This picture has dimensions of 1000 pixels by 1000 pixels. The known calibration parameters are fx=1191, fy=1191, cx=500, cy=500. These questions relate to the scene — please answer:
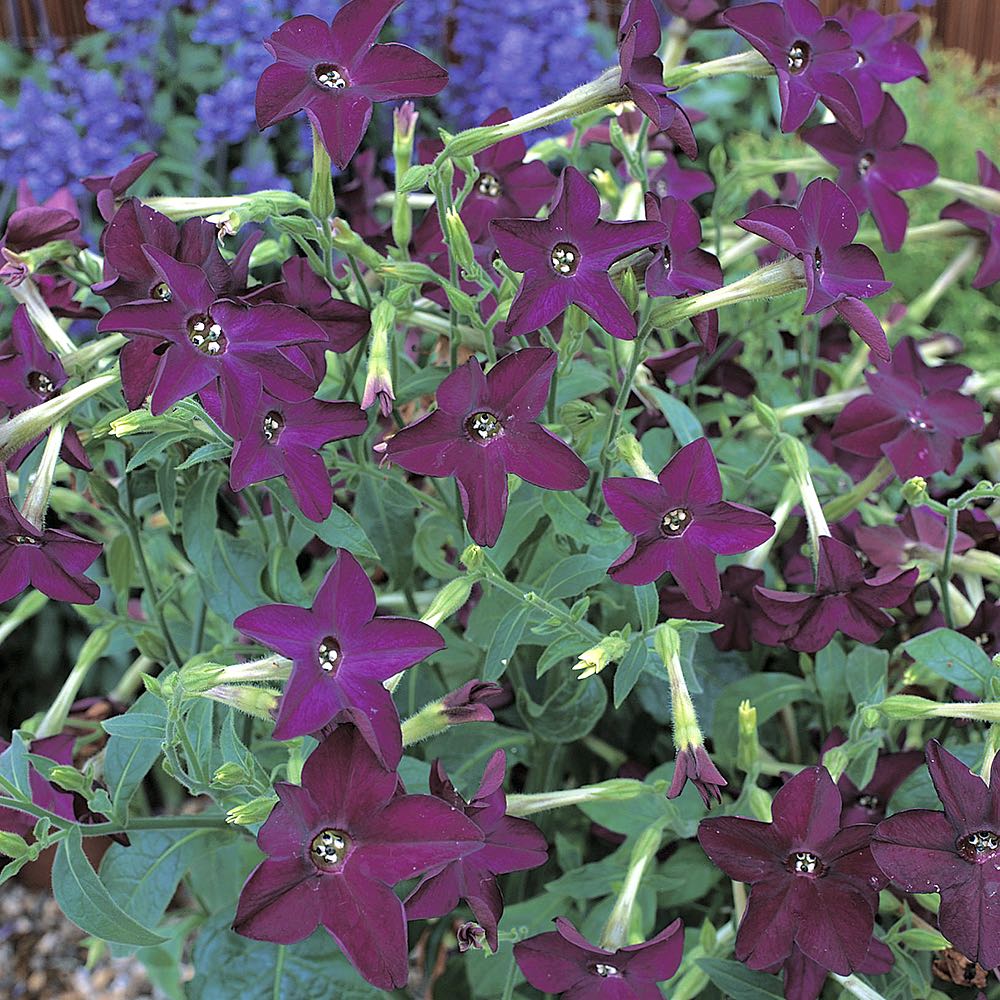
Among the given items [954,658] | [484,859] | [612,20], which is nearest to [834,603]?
[954,658]

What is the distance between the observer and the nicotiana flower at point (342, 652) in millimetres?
570

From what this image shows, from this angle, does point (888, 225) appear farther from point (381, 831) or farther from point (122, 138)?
point (122, 138)

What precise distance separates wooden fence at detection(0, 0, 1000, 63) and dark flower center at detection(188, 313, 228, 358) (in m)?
1.78

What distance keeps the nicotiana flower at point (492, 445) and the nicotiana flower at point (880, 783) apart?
340 mm

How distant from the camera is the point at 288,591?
2.67 ft

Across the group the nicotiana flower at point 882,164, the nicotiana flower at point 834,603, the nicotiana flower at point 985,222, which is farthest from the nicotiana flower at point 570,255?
the nicotiana flower at point 985,222

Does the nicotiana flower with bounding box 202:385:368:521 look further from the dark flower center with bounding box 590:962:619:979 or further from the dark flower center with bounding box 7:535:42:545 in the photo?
the dark flower center with bounding box 590:962:619:979

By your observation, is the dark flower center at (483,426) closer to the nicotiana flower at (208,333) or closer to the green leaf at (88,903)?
the nicotiana flower at (208,333)

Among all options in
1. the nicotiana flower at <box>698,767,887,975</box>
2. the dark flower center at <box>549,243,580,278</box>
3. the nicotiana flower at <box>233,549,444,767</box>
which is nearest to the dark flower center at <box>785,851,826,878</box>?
the nicotiana flower at <box>698,767,887,975</box>

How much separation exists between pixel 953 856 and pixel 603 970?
211 mm

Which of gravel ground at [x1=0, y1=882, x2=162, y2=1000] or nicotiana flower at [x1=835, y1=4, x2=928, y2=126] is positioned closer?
nicotiana flower at [x1=835, y1=4, x2=928, y2=126]

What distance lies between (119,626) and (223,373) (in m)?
0.40

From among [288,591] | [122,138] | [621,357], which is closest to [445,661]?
[288,591]

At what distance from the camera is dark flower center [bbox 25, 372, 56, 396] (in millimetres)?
757
